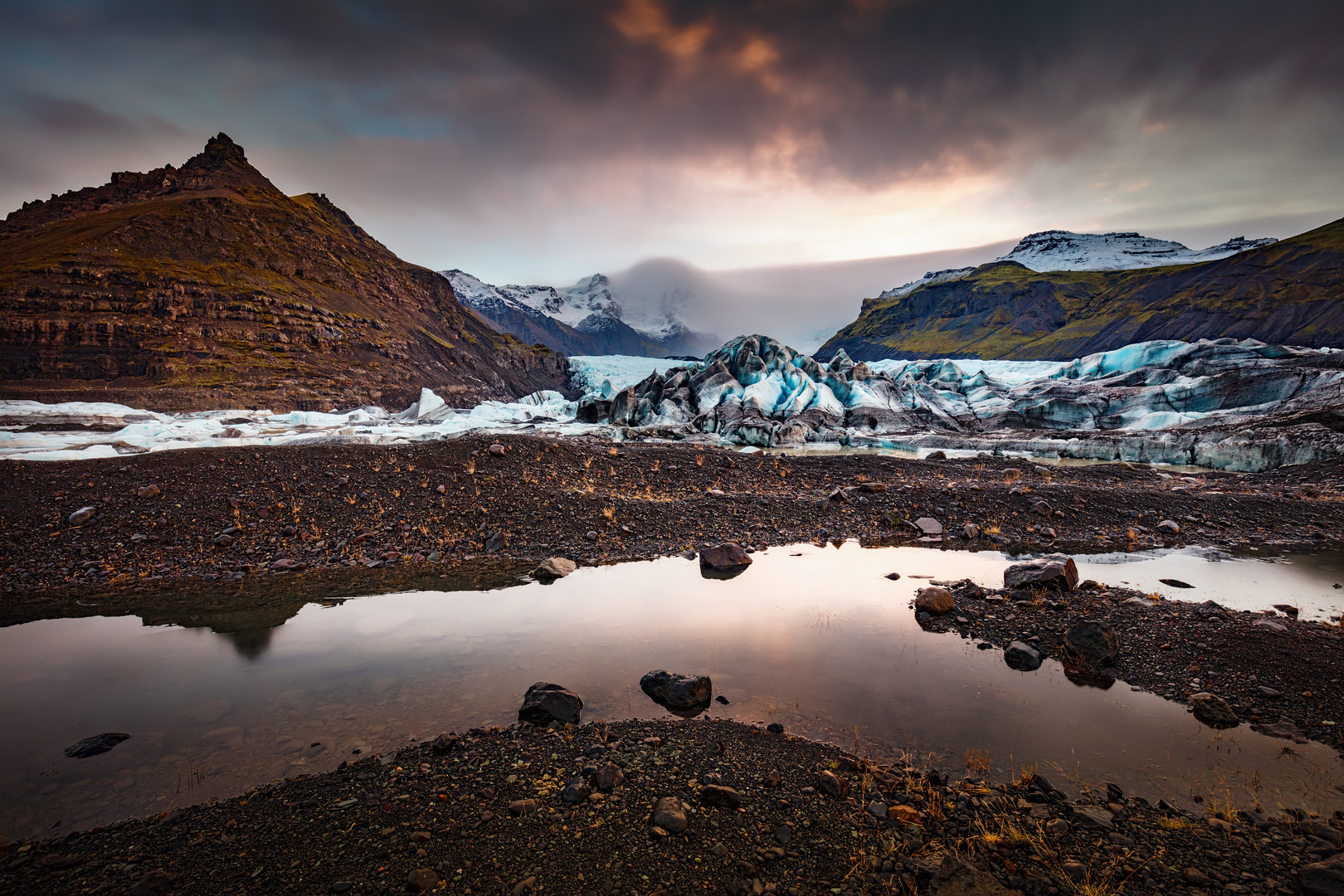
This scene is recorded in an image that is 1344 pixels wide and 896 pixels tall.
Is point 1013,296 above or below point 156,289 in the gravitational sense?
above

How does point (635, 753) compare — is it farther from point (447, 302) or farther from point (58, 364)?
point (447, 302)

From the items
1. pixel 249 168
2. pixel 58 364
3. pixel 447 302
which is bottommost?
pixel 58 364

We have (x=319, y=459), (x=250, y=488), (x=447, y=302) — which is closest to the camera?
(x=250, y=488)

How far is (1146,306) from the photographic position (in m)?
130

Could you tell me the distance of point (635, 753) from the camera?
19.2ft

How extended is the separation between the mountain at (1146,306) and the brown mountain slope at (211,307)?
145163 millimetres

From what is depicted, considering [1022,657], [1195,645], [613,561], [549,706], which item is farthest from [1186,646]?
[613,561]

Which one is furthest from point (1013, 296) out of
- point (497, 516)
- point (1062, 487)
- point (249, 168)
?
point (249, 168)

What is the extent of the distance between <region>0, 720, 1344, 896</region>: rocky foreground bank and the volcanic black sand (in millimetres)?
26

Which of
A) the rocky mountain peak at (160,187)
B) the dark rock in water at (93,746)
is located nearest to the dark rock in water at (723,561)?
the dark rock in water at (93,746)

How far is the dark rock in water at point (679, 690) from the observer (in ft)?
23.0

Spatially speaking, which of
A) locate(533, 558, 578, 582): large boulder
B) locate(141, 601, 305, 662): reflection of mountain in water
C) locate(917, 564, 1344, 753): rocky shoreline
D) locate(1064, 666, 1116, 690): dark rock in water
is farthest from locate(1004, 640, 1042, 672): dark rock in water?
locate(141, 601, 305, 662): reflection of mountain in water

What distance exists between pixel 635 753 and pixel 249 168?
159639mm

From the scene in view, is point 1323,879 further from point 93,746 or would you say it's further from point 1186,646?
point 93,746
